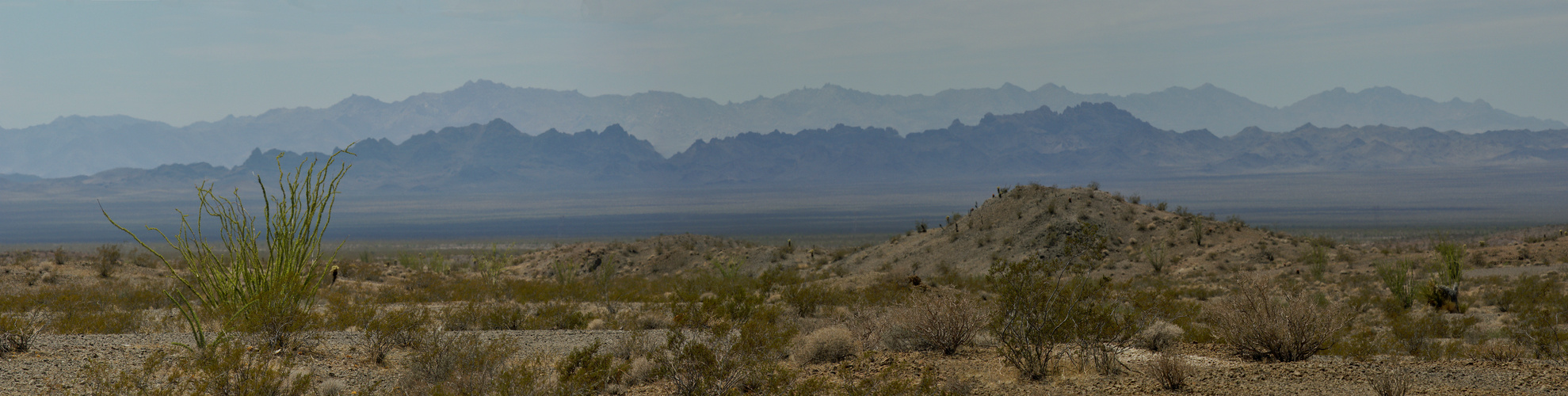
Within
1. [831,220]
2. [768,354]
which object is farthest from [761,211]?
[768,354]

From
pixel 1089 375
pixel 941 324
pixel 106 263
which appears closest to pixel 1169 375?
pixel 1089 375

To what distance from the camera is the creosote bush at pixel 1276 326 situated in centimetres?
897

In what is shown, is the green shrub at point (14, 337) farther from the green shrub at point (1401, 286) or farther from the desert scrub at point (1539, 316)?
the green shrub at point (1401, 286)

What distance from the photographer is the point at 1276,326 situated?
902 centimetres

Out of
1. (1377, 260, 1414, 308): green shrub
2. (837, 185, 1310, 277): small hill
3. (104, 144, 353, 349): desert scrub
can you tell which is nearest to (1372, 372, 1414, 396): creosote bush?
(104, 144, 353, 349): desert scrub

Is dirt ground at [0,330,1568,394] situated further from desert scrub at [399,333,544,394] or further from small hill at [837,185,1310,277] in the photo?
small hill at [837,185,1310,277]

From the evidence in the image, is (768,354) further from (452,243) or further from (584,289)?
(452,243)

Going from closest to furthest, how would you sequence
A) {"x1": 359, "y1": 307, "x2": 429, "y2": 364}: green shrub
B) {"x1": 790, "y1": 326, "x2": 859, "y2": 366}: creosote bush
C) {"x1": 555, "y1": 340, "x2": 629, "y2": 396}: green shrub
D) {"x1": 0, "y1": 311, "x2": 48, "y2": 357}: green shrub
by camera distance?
1. {"x1": 555, "y1": 340, "x2": 629, "y2": 396}: green shrub
2. {"x1": 0, "y1": 311, "x2": 48, "y2": 357}: green shrub
3. {"x1": 359, "y1": 307, "x2": 429, "y2": 364}: green shrub
4. {"x1": 790, "y1": 326, "x2": 859, "y2": 366}: creosote bush

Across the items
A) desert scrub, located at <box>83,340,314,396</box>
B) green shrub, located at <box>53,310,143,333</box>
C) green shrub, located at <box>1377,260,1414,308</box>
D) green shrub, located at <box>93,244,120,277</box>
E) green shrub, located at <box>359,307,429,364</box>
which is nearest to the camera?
desert scrub, located at <box>83,340,314,396</box>

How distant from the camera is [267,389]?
7.21 meters

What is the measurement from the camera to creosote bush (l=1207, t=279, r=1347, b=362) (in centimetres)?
897

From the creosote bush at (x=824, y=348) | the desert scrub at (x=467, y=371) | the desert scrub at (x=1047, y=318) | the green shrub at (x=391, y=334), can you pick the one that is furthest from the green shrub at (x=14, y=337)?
the desert scrub at (x=1047, y=318)

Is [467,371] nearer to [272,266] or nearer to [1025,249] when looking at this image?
[272,266]

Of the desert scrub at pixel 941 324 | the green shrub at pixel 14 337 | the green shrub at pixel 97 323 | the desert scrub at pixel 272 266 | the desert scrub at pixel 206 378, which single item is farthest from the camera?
the green shrub at pixel 97 323
